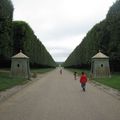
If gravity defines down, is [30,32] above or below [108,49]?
above

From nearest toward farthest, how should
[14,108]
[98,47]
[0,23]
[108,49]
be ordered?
1. [14,108]
2. [0,23]
3. [108,49]
4. [98,47]

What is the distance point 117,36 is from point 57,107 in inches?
1771

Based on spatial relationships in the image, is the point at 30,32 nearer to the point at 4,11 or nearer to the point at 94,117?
the point at 4,11

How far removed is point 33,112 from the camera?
592 inches

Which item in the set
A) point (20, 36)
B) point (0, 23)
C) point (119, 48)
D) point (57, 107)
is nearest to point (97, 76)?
point (119, 48)

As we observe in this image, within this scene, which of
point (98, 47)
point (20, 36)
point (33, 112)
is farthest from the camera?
point (20, 36)

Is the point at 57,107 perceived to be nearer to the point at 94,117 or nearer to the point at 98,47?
the point at 94,117

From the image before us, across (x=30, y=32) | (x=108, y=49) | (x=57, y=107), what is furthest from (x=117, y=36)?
(x=57, y=107)

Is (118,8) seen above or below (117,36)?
above

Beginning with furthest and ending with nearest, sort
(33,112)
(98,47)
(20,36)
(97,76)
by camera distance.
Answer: (20,36) < (98,47) < (97,76) < (33,112)

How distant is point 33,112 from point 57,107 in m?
2.06

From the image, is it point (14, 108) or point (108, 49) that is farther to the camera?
point (108, 49)

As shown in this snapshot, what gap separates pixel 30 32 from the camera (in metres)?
81.6

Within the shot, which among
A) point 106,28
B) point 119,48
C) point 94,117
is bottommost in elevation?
point 94,117
